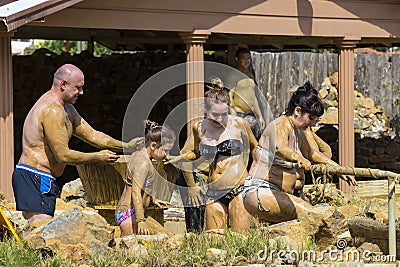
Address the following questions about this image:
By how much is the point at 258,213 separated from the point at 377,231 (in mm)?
1280

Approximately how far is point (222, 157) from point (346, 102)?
429cm

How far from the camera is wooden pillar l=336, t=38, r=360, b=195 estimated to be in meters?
11.7

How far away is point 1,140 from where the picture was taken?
30.2ft

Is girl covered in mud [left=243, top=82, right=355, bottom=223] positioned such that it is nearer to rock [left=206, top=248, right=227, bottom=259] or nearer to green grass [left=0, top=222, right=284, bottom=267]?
green grass [left=0, top=222, right=284, bottom=267]

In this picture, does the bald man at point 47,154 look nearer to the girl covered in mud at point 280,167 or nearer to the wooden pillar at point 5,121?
the girl covered in mud at point 280,167

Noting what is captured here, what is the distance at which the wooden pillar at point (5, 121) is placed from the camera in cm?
921

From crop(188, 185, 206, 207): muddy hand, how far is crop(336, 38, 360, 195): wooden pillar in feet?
13.1

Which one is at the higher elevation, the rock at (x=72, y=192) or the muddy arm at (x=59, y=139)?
the muddy arm at (x=59, y=139)

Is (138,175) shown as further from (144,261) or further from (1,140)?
(1,140)

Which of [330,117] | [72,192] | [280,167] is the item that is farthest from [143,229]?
[330,117]

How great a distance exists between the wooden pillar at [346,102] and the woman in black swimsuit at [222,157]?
13.0 ft

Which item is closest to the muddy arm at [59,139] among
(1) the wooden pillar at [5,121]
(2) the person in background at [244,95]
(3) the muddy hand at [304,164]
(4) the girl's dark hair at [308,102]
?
(3) the muddy hand at [304,164]

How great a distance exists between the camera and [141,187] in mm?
7746

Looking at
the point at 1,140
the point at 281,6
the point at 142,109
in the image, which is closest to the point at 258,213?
the point at 1,140
